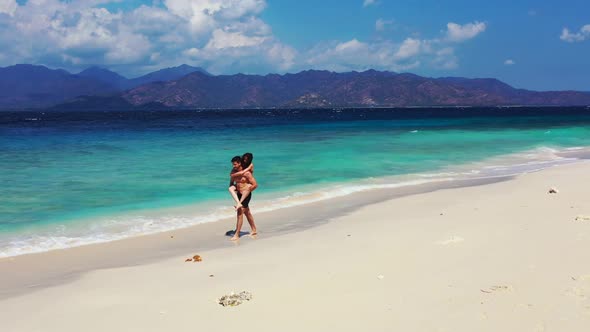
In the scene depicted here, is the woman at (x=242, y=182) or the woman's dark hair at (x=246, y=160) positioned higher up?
the woman's dark hair at (x=246, y=160)

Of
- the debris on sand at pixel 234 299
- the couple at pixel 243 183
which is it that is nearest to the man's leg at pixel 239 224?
the couple at pixel 243 183

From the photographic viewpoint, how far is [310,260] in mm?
7656

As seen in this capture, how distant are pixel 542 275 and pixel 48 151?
32.1 m

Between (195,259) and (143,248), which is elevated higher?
(195,259)

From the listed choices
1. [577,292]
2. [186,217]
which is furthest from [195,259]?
[577,292]

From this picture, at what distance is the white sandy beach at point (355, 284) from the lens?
528 cm

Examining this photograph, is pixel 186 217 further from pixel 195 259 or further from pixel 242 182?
pixel 195 259

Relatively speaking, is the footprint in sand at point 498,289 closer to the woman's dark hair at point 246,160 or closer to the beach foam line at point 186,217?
the woman's dark hair at point 246,160

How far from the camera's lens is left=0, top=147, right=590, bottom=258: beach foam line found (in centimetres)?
1011

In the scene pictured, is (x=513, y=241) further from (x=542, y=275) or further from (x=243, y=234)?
(x=243, y=234)

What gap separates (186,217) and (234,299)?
680 centimetres

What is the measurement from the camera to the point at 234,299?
232 inches

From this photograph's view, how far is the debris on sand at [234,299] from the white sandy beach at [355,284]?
0.10 meters

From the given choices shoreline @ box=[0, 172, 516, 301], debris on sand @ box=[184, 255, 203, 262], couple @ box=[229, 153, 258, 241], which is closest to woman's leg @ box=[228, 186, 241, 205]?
couple @ box=[229, 153, 258, 241]
